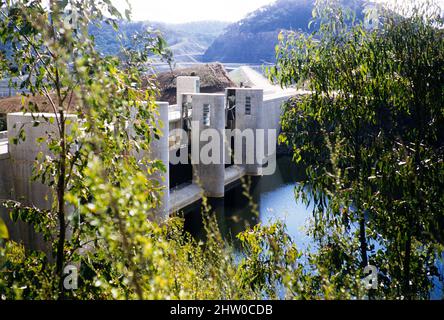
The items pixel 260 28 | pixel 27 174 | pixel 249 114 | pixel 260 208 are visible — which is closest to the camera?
pixel 27 174

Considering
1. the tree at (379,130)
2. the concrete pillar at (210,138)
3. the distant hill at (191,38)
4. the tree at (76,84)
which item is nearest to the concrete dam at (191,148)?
the concrete pillar at (210,138)

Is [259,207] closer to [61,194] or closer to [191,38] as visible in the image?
[61,194]

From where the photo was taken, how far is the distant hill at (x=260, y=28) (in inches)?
2822

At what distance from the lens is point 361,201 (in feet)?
14.2

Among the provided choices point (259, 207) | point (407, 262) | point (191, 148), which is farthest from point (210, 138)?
point (407, 262)

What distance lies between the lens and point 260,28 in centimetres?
7388

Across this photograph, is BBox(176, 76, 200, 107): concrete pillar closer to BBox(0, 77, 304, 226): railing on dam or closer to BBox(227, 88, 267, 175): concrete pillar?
BBox(0, 77, 304, 226): railing on dam

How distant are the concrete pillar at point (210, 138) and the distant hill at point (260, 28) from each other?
55931 millimetres

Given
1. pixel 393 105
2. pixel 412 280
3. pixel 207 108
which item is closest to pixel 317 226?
pixel 412 280

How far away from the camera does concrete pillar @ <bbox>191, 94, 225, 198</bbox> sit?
49.8ft

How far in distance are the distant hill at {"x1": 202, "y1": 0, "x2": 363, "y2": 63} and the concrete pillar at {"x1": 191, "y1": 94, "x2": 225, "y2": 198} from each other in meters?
55.9

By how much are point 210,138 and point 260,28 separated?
201 feet

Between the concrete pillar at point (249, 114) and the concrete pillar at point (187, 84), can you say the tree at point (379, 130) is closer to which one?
the concrete pillar at point (249, 114)

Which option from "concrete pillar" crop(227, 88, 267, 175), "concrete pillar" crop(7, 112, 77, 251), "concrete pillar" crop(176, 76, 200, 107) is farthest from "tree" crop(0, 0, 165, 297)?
"concrete pillar" crop(176, 76, 200, 107)
